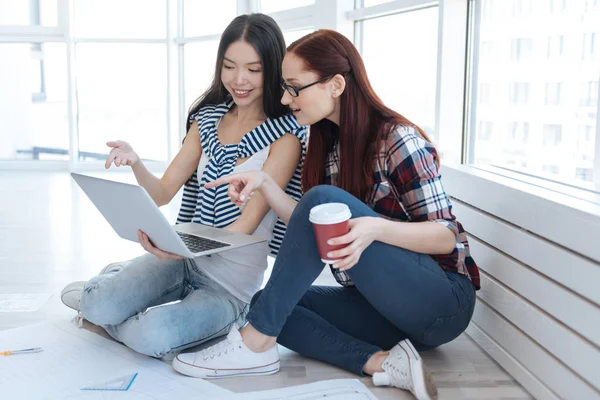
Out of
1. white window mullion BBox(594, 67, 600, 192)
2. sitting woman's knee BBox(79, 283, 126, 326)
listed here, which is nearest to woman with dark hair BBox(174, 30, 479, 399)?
sitting woman's knee BBox(79, 283, 126, 326)

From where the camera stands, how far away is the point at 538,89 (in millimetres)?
2035

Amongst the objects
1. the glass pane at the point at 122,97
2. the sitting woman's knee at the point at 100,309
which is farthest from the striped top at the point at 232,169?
the glass pane at the point at 122,97

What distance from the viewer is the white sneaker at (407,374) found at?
1.67 m

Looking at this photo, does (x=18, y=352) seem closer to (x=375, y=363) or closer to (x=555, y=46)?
(x=375, y=363)

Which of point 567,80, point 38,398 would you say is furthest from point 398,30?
point 38,398

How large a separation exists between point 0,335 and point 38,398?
52cm

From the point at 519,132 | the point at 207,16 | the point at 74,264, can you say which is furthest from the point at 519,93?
the point at 207,16

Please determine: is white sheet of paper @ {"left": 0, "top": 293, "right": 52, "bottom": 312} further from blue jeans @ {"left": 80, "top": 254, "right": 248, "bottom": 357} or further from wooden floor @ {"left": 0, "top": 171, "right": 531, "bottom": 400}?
blue jeans @ {"left": 80, "top": 254, "right": 248, "bottom": 357}

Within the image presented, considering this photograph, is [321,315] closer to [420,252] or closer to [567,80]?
[420,252]

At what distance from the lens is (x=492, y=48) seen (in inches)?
93.1

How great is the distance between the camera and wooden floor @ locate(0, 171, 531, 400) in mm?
1796

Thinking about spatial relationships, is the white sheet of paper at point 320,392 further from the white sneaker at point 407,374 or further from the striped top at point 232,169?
the striped top at point 232,169

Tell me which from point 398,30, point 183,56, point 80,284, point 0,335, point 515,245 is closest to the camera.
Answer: point 515,245

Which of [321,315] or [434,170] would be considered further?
[321,315]
